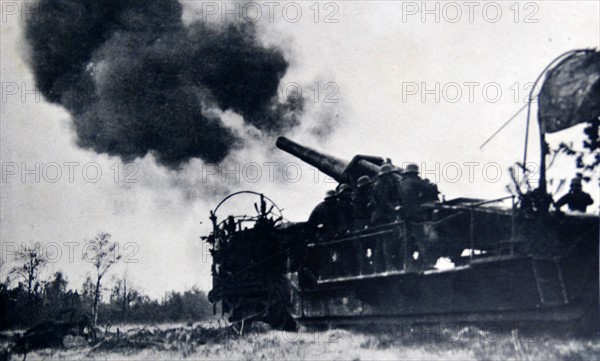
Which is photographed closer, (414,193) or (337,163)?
(414,193)

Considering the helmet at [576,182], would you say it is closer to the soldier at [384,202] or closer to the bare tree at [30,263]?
the soldier at [384,202]

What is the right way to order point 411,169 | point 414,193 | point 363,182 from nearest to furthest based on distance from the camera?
point 414,193
point 411,169
point 363,182

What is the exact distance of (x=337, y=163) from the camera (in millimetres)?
10484

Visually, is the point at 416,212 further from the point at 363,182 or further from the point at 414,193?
the point at 363,182

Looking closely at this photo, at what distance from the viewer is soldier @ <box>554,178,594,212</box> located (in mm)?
6922

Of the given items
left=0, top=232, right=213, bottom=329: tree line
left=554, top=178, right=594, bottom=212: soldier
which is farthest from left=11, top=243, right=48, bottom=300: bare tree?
left=554, top=178, right=594, bottom=212: soldier

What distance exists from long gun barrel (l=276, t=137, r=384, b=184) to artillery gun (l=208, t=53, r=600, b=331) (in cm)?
2

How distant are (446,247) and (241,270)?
15.1 feet

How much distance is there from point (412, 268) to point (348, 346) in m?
1.43

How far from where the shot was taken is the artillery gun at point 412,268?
239 inches

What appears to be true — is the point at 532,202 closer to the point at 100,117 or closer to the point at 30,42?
the point at 30,42

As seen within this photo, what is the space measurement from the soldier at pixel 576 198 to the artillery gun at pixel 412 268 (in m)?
0.82

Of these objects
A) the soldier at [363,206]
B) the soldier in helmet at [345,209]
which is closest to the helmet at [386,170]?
the soldier at [363,206]

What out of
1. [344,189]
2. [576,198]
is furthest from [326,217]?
[576,198]
